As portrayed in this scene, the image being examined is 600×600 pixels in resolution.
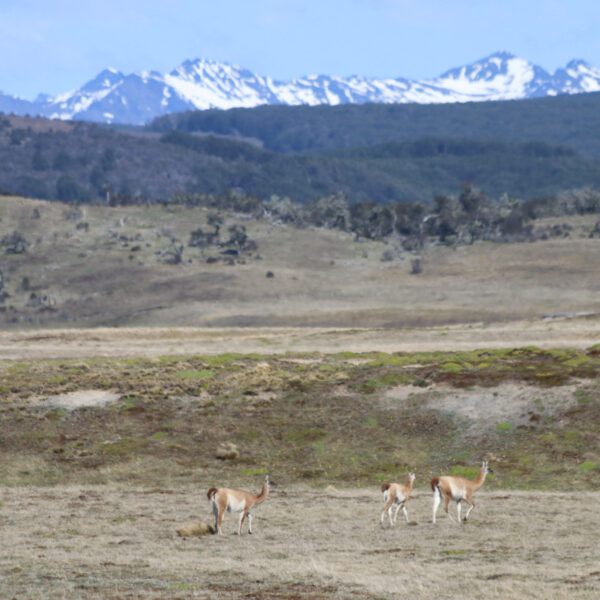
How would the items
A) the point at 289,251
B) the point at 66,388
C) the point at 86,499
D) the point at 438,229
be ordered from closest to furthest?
the point at 86,499 → the point at 66,388 → the point at 289,251 → the point at 438,229

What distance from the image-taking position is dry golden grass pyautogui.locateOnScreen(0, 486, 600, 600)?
17.9m

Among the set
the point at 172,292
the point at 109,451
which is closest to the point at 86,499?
the point at 109,451

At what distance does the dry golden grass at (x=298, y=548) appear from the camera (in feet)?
58.6

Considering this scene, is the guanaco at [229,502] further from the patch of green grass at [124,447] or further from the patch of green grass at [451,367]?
the patch of green grass at [451,367]

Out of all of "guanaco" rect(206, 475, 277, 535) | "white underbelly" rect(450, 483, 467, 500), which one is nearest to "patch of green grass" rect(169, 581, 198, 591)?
"guanaco" rect(206, 475, 277, 535)

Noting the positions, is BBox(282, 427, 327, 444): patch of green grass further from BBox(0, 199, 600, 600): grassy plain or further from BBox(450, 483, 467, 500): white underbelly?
BBox(450, 483, 467, 500): white underbelly

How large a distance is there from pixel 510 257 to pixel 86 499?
102 m

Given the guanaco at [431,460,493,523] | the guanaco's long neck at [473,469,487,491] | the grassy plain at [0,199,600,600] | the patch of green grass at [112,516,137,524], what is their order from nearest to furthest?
the grassy plain at [0,199,600,600] → the guanaco at [431,460,493,523] → the guanaco's long neck at [473,469,487,491] → the patch of green grass at [112,516,137,524]

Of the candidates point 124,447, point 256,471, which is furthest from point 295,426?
point 124,447

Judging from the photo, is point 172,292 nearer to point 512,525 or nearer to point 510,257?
point 510,257

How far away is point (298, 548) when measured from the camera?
74.2 feet

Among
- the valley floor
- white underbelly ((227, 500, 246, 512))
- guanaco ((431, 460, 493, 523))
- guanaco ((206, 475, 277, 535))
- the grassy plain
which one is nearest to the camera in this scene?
the grassy plain

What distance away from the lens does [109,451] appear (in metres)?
37.6

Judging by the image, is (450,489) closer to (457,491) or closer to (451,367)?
(457,491)
